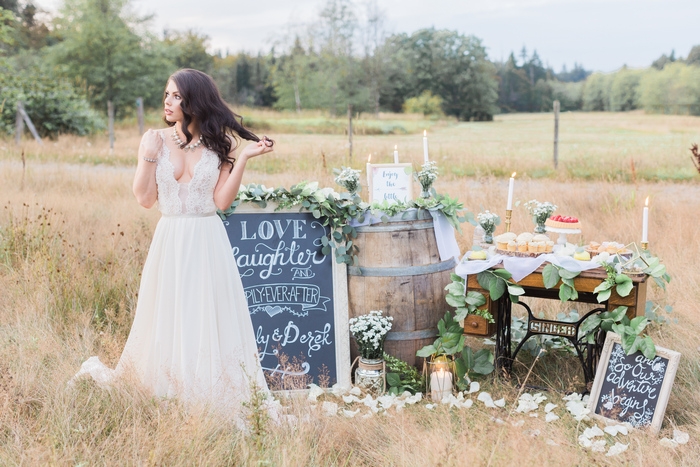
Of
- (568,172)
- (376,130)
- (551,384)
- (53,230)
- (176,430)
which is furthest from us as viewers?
(376,130)

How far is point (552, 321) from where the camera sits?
3.51 m

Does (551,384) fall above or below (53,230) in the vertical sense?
below

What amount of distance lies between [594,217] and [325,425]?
15.9 feet

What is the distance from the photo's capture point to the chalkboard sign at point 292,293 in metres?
3.80

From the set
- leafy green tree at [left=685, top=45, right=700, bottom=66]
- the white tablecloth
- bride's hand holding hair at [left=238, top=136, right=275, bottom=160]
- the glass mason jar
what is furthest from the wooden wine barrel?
leafy green tree at [left=685, top=45, right=700, bottom=66]

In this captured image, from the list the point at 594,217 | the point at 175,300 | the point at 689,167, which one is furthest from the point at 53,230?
the point at 689,167

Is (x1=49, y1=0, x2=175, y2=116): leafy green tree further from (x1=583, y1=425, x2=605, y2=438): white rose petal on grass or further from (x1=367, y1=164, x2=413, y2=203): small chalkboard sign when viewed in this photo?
(x1=583, y1=425, x2=605, y2=438): white rose petal on grass

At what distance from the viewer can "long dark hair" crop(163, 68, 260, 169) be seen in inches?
115

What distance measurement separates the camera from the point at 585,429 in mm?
3068

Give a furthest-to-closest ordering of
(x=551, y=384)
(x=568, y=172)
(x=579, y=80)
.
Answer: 1. (x=579, y=80)
2. (x=568, y=172)
3. (x=551, y=384)

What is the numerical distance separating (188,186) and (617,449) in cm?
216

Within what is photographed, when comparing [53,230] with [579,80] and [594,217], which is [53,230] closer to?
[594,217]

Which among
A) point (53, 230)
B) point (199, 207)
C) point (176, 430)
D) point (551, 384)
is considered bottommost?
point (551, 384)

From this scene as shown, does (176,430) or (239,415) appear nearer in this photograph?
(176,430)
